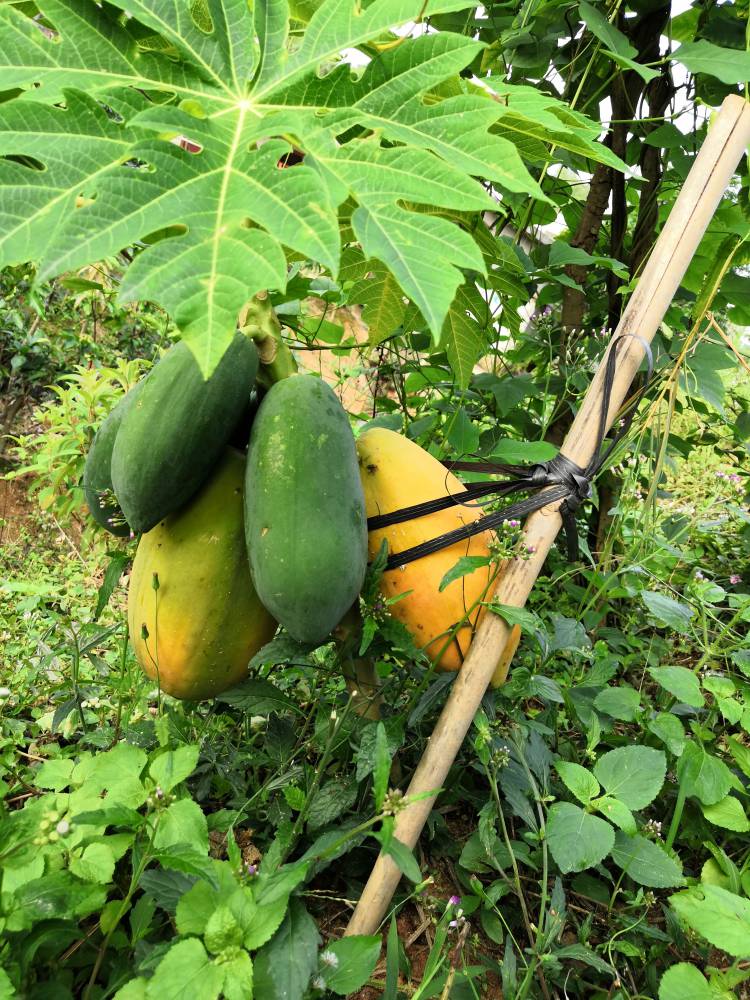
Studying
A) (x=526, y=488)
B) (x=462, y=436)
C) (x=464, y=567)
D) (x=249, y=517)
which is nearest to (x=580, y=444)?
(x=526, y=488)

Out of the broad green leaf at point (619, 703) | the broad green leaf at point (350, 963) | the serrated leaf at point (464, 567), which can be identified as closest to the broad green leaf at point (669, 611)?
the broad green leaf at point (619, 703)

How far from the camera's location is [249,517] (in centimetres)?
79

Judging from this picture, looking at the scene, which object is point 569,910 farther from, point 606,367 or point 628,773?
point 606,367

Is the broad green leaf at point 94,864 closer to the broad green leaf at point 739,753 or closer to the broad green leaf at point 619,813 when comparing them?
the broad green leaf at point 619,813

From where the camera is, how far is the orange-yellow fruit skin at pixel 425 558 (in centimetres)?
94

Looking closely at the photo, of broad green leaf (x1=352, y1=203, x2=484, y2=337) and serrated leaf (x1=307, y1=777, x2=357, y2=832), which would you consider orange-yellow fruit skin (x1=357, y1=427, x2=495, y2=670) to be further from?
broad green leaf (x1=352, y1=203, x2=484, y2=337)

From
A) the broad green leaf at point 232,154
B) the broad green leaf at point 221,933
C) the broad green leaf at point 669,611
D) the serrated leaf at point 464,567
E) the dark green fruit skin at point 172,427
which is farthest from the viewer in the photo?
the broad green leaf at point 669,611

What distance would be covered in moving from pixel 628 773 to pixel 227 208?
0.92 metres

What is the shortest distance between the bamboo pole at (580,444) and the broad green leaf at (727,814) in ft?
1.59

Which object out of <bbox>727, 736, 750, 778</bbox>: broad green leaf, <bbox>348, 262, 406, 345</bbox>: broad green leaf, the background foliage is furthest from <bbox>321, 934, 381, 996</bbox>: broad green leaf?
<bbox>348, 262, 406, 345</bbox>: broad green leaf

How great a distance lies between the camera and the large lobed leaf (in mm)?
570

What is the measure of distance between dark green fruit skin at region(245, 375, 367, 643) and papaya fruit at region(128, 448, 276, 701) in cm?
9

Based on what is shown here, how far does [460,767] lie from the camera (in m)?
1.11

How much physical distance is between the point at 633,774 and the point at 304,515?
2.13 ft
